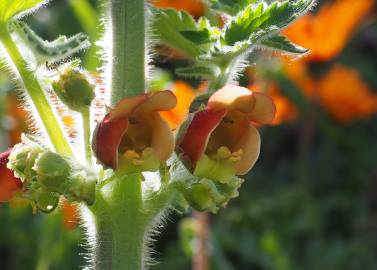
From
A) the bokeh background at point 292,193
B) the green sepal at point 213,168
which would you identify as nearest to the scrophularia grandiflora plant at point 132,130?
the green sepal at point 213,168

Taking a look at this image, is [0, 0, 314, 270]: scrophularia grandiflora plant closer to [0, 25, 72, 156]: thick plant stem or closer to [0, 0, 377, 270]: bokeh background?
[0, 25, 72, 156]: thick plant stem

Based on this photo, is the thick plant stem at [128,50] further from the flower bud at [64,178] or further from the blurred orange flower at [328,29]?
the blurred orange flower at [328,29]

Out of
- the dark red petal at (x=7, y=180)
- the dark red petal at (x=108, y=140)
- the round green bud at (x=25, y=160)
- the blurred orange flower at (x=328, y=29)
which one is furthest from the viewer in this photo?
the blurred orange flower at (x=328, y=29)

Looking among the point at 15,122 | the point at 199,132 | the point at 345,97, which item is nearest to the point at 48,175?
the point at 199,132

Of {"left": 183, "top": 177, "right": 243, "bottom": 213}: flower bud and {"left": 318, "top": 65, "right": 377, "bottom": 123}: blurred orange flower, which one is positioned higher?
{"left": 183, "top": 177, "right": 243, "bottom": 213}: flower bud

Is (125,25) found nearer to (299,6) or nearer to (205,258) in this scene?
(299,6)

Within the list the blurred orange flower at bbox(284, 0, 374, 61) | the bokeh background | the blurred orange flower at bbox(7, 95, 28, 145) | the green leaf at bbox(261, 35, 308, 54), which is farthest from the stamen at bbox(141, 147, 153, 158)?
the blurred orange flower at bbox(284, 0, 374, 61)

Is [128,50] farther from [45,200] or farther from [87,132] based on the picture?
[45,200]
